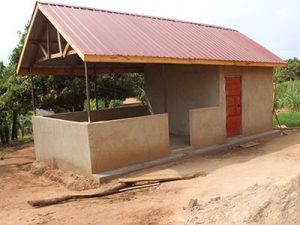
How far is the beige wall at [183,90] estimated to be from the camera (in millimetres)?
10906

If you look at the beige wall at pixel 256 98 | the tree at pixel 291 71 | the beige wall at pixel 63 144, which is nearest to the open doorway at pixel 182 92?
the beige wall at pixel 256 98

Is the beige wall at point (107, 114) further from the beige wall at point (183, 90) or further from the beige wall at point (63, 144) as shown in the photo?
the beige wall at point (63, 144)

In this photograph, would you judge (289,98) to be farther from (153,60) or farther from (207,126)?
(153,60)

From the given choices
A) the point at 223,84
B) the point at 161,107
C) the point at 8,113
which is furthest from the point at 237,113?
the point at 8,113

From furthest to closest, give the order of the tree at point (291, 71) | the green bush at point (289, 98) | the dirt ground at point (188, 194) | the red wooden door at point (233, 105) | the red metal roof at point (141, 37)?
the tree at point (291, 71) < the green bush at point (289, 98) < the red wooden door at point (233, 105) < the red metal roof at point (141, 37) < the dirt ground at point (188, 194)

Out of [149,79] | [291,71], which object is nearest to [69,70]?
[149,79]

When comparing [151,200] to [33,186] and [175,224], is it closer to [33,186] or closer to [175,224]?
[175,224]

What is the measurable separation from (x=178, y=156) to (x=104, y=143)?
2.33m

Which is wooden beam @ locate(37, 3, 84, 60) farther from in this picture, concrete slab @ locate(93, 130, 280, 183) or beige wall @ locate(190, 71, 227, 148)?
beige wall @ locate(190, 71, 227, 148)

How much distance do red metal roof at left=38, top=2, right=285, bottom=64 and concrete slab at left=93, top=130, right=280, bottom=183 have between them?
267cm

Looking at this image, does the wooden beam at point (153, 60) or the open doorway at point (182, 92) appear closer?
the wooden beam at point (153, 60)

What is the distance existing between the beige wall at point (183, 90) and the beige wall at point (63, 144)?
10.6 ft

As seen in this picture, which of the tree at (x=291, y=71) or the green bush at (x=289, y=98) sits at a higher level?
the tree at (x=291, y=71)

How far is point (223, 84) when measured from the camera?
35.6 feet
